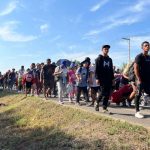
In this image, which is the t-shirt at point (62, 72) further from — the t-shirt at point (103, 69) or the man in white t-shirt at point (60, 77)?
the t-shirt at point (103, 69)

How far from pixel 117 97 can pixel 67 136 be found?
6.37 metres

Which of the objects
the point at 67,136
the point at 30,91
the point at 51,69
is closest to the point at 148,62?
the point at 67,136

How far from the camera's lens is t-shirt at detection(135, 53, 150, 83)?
12531mm

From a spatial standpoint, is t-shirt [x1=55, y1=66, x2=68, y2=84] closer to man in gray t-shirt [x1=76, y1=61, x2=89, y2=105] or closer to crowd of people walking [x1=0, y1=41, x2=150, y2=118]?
crowd of people walking [x1=0, y1=41, x2=150, y2=118]

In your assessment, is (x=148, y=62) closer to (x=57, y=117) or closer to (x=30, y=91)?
(x=57, y=117)

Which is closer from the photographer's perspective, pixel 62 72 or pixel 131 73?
pixel 131 73

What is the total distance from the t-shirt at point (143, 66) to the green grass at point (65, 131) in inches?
61.4

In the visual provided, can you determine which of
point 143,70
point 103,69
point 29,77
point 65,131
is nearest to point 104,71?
point 103,69

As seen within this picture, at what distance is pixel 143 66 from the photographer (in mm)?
12617

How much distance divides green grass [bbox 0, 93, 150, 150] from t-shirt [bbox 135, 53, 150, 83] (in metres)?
1.56

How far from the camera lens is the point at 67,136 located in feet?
38.5

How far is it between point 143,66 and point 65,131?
2.80 metres

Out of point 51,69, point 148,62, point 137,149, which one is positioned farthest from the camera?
point 51,69

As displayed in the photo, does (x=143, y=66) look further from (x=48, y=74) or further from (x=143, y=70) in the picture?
(x=48, y=74)
